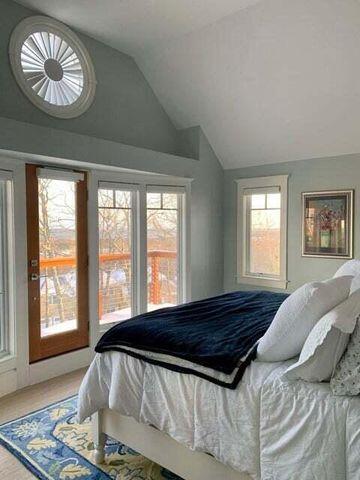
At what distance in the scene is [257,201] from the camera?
16.6 feet

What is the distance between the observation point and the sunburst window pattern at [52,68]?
3363 millimetres

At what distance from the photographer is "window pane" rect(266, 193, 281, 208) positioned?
190 inches

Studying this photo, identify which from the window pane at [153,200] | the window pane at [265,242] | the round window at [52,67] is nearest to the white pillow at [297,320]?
the round window at [52,67]

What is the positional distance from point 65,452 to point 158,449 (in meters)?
0.74

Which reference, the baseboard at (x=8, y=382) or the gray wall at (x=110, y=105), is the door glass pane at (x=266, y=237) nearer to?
the gray wall at (x=110, y=105)

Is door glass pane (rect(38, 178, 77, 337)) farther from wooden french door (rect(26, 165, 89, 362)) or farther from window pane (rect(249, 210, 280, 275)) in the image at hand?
window pane (rect(249, 210, 280, 275))

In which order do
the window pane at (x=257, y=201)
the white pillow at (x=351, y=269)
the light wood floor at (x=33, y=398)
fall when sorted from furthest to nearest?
the window pane at (x=257, y=201), the white pillow at (x=351, y=269), the light wood floor at (x=33, y=398)

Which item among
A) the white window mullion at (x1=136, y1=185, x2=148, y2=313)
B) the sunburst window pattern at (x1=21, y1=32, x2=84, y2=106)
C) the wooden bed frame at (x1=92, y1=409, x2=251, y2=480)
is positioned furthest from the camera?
the white window mullion at (x1=136, y1=185, x2=148, y2=313)

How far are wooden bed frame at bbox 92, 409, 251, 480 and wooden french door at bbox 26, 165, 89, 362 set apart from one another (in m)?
1.51

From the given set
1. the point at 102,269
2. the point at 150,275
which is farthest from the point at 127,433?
the point at 150,275

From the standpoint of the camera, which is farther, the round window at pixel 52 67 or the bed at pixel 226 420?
the round window at pixel 52 67

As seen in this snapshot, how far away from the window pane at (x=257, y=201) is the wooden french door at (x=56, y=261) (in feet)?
7.85

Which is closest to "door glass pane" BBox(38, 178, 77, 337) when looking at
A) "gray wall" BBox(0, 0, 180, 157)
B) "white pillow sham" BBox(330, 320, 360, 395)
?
"gray wall" BBox(0, 0, 180, 157)

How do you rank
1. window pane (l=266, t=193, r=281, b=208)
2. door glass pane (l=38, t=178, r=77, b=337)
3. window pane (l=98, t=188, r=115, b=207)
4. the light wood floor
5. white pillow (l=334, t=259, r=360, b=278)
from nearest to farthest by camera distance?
1. the light wood floor
2. white pillow (l=334, t=259, r=360, b=278)
3. door glass pane (l=38, t=178, r=77, b=337)
4. window pane (l=98, t=188, r=115, b=207)
5. window pane (l=266, t=193, r=281, b=208)
